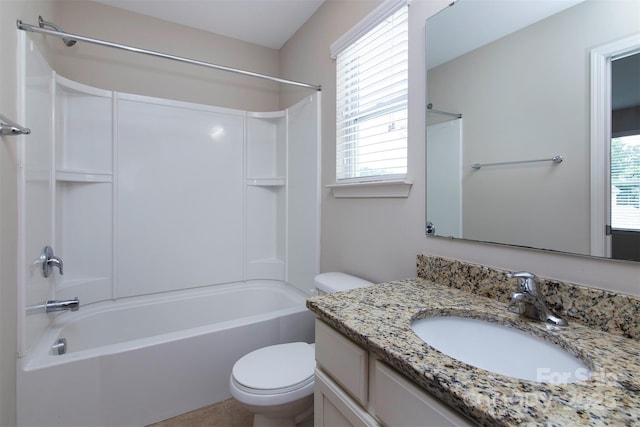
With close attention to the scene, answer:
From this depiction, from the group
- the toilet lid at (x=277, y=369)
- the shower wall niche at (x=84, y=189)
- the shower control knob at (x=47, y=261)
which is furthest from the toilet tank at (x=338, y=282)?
the shower wall niche at (x=84, y=189)

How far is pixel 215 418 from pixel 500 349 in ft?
5.20

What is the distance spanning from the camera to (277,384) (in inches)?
49.0

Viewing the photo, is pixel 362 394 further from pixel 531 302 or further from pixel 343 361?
pixel 531 302

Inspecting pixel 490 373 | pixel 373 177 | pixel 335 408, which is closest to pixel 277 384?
pixel 335 408

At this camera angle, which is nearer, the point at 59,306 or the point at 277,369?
the point at 277,369

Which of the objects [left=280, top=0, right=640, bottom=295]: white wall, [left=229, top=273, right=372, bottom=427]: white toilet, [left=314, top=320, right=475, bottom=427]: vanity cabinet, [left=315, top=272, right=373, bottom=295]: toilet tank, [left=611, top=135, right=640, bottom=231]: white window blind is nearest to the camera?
[left=314, top=320, right=475, bottom=427]: vanity cabinet

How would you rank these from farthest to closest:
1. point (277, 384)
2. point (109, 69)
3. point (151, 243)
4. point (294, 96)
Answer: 1. point (294, 96)
2. point (151, 243)
3. point (109, 69)
4. point (277, 384)

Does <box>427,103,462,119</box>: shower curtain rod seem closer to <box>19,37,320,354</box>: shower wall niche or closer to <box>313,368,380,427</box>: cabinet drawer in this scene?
<box>19,37,320,354</box>: shower wall niche

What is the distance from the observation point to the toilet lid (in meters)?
1.25

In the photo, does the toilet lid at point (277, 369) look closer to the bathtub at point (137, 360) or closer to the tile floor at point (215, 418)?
the bathtub at point (137, 360)

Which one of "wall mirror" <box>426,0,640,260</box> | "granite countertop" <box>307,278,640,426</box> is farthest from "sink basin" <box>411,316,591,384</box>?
"wall mirror" <box>426,0,640,260</box>

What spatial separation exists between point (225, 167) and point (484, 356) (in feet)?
7.74

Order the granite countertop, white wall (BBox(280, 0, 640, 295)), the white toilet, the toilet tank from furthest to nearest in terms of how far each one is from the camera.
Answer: the toilet tank < the white toilet < white wall (BBox(280, 0, 640, 295)) < the granite countertop

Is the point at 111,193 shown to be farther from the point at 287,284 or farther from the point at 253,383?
the point at 253,383
